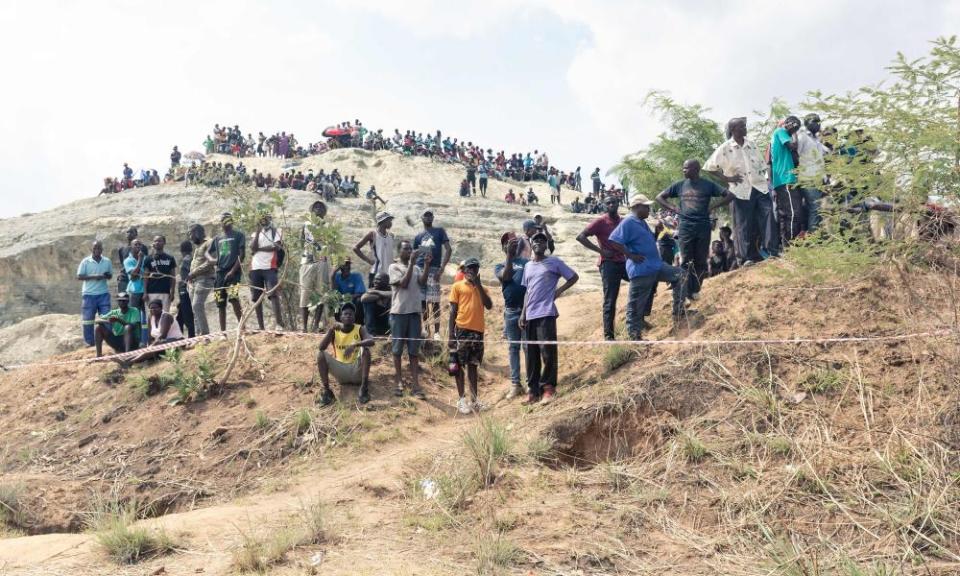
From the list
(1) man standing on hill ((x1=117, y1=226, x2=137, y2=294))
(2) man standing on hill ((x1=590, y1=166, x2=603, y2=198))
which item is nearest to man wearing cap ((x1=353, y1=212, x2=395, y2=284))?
(1) man standing on hill ((x1=117, y1=226, x2=137, y2=294))

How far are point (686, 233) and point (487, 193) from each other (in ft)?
79.4

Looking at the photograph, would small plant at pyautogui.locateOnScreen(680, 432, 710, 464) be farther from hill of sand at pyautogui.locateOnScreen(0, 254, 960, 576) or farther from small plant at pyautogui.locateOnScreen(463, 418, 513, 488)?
small plant at pyautogui.locateOnScreen(463, 418, 513, 488)

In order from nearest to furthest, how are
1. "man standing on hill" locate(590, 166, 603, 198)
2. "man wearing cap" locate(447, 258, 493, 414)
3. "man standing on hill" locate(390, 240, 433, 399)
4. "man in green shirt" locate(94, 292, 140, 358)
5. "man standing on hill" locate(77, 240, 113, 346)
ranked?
"man wearing cap" locate(447, 258, 493, 414) < "man standing on hill" locate(390, 240, 433, 399) < "man in green shirt" locate(94, 292, 140, 358) < "man standing on hill" locate(77, 240, 113, 346) < "man standing on hill" locate(590, 166, 603, 198)

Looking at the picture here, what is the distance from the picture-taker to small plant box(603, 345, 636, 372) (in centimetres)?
820

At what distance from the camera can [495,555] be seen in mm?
5543

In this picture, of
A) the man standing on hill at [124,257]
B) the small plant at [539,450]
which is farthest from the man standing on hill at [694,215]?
the man standing on hill at [124,257]

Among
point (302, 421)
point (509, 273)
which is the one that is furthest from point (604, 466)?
point (302, 421)

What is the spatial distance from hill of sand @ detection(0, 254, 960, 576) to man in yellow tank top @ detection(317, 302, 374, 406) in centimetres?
18

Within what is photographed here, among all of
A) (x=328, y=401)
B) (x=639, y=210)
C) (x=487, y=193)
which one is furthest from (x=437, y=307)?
(x=487, y=193)

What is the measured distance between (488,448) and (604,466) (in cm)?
95

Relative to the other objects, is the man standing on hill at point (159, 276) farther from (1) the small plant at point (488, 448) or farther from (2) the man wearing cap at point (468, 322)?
(1) the small plant at point (488, 448)

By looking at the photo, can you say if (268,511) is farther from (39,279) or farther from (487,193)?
(487,193)

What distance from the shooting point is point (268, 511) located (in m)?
6.84

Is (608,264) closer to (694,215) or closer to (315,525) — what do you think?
(694,215)
